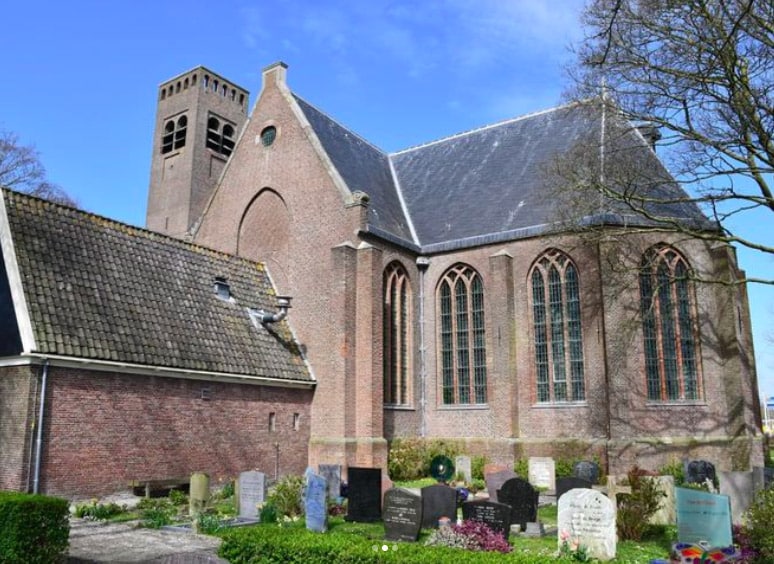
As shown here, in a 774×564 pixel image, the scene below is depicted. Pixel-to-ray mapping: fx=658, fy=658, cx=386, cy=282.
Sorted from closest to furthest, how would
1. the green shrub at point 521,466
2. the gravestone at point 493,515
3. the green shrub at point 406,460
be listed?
Result: the gravestone at point 493,515
the green shrub at point 521,466
the green shrub at point 406,460

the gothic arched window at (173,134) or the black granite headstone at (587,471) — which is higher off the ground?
the gothic arched window at (173,134)

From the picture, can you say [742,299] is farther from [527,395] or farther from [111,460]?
[111,460]

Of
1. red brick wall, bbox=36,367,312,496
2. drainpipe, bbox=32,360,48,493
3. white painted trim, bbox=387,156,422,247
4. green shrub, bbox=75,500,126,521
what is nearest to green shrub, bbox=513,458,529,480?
red brick wall, bbox=36,367,312,496

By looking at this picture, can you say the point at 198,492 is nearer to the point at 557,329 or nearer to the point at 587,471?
the point at 587,471

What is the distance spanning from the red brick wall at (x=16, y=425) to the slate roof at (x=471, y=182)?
496 inches

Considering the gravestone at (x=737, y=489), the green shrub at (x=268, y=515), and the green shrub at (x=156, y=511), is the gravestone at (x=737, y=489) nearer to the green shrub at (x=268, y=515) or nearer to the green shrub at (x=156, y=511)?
the green shrub at (x=268, y=515)

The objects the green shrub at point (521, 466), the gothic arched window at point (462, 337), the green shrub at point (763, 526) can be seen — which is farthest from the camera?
the gothic arched window at point (462, 337)

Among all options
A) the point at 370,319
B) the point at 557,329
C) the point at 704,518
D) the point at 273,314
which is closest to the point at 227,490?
the point at 273,314

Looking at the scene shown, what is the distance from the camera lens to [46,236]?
17.8 metres

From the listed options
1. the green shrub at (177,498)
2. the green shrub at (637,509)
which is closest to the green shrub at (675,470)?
the green shrub at (637,509)

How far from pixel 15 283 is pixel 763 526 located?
643 inches

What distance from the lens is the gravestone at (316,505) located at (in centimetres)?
1363

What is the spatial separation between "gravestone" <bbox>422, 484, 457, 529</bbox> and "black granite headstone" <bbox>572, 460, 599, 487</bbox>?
834 cm

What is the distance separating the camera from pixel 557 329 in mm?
23469
